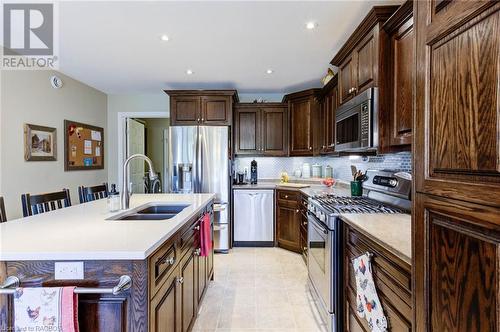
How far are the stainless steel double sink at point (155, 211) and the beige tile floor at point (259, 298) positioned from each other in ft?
2.96

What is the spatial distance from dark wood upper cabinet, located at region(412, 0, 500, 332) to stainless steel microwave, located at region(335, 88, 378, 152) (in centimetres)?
111

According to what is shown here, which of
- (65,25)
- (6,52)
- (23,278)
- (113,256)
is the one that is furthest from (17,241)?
(6,52)

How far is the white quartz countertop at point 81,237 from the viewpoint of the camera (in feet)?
3.71

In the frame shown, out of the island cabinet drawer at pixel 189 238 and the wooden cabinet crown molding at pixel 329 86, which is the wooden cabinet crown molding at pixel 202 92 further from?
the island cabinet drawer at pixel 189 238

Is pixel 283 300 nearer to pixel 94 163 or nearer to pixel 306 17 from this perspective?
pixel 306 17

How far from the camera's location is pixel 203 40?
277cm

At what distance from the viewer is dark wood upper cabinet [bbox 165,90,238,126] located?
4.20 m

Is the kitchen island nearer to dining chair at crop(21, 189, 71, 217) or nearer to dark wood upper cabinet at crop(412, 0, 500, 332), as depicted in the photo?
dining chair at crop(21, 189, 71, 217)

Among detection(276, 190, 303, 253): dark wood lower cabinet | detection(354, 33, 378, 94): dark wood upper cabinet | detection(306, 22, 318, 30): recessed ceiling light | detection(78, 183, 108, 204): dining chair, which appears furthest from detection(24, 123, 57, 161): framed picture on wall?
detection(354, 33, 378, 94): dark wood upper cabinet

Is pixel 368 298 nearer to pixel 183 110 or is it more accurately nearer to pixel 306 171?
pixel 306 171

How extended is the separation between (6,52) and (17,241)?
275cm

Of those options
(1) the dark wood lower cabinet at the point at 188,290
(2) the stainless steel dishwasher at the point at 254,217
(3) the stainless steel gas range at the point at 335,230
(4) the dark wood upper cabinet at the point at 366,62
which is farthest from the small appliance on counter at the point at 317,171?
(1) the dark wood lower cabinet at the point at 188,290

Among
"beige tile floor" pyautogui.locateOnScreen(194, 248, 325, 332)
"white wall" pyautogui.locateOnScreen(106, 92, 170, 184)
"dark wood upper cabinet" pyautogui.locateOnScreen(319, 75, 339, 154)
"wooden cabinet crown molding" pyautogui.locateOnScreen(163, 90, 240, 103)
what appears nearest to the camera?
"beige tile floor" pyautogui.locateOnScreen(194, 248, 325, 332)

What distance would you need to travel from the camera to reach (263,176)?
193 inches
